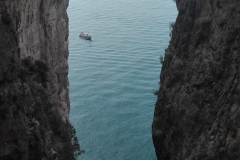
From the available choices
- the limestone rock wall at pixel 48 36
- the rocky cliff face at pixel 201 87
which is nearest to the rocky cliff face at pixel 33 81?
the limestone rock wall at pixel 48 36

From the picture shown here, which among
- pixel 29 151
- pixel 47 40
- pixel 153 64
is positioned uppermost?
pixel 47 40

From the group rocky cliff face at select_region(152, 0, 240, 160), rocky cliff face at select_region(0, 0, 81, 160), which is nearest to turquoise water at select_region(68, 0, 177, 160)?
rocky cliff face at select_region(0, 0, 81, 160)

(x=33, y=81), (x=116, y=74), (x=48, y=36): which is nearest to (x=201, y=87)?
(x=33, y=81)

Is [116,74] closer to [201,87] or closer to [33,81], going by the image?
[33,81]

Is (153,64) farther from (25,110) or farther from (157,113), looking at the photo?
(25,110)

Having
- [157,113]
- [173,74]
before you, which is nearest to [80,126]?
[157,113]

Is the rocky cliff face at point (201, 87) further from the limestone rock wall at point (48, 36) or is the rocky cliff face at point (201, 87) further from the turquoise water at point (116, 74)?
the turquoise water at point (116, 74)

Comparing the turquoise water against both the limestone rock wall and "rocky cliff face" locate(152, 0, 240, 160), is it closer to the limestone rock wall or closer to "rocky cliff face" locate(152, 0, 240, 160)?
the limestone rock wall
